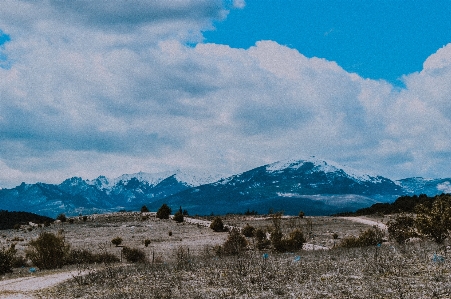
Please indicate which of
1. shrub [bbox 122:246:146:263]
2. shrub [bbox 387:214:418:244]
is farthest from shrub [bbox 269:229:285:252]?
shrub [bbox 122:246:146:263]

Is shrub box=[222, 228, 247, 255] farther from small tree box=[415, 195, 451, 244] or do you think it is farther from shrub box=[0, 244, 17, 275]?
shrub box=[0, 244, 17, 275]

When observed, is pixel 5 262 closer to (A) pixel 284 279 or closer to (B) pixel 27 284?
(B) pixel 27 284

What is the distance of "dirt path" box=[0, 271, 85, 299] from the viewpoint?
64.7 feet

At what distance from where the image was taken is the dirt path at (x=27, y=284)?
1973 cm

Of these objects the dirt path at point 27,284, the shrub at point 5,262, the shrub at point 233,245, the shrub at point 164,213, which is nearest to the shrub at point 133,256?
the shrub at point 233,245

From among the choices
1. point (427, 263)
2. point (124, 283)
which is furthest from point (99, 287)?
point (427, 263)

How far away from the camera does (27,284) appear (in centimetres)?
2209

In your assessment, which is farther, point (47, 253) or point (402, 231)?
point (402, 231)

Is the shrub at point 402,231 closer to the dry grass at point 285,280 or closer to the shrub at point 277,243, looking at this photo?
the dry grass at point 285,280

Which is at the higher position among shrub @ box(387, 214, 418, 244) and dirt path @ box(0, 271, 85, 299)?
shrub @ box(387, 214, 418, 244)

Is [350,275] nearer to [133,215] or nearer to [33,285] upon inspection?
[33,285]

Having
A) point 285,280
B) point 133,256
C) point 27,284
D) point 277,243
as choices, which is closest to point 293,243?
point 277,243

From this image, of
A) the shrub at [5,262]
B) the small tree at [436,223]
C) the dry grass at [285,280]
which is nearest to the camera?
the dry grass at [285,280]

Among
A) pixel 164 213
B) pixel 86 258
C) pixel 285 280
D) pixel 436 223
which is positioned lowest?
pixel 86 258
